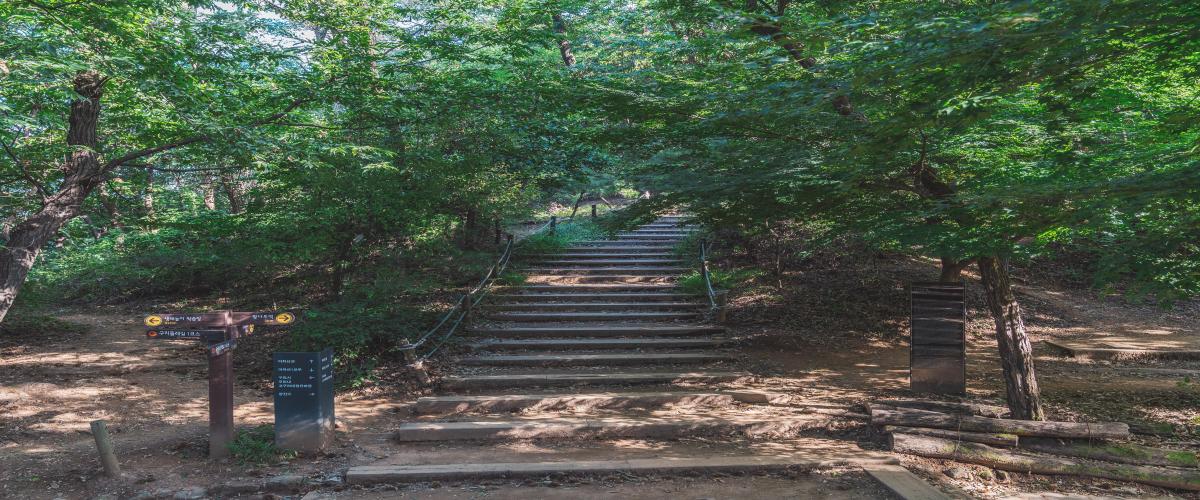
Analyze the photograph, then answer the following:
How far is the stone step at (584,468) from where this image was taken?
574 cm

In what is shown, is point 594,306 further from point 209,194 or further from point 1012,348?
point 209,194

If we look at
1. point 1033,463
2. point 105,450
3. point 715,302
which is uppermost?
point 715,302

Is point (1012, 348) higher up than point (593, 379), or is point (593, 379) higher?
point (1012, 348)

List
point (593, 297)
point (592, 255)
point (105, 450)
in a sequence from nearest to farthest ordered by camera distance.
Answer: point (105, 450) < point (593, 297) < point (592, 255)

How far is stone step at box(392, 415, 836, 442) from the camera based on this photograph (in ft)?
23.1

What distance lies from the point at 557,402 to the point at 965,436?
179 inches

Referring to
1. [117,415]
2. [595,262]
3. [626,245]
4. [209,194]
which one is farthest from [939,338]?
[209,194]

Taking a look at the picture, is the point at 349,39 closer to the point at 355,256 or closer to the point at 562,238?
the point at 355,256

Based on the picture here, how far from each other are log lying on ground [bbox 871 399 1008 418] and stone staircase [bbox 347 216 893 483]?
1.02m

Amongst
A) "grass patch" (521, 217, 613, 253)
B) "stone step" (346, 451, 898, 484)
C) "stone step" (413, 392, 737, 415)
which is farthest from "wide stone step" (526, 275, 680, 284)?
"stone step" (346, 451, 898, 484)

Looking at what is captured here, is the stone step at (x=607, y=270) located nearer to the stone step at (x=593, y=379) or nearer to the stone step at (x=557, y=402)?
the stone step at (x=593, y=379)

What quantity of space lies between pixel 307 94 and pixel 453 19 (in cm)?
283

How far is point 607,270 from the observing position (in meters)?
14.8

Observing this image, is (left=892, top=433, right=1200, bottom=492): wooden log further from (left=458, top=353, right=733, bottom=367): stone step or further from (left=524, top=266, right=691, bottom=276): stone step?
(left=524, top=266, right=691, bottom=276): stone step
